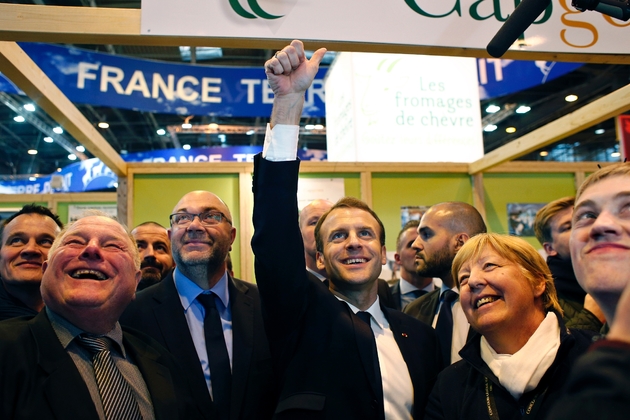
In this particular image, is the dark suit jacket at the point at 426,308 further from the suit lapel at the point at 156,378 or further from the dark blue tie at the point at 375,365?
the suit lapel at the point at 156,378

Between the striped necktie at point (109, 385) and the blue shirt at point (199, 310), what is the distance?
1.86 feet

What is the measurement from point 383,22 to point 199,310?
5.05 feet

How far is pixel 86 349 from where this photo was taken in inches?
69.6

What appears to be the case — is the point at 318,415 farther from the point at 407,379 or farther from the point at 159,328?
the point at 159,328

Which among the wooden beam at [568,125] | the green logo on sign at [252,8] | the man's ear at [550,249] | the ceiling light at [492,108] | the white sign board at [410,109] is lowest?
the man's ear at [550,249]

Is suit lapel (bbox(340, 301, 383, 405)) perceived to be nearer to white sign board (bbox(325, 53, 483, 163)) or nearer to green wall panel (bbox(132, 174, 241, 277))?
green wall panel (bbox(132, 174, 241, 277))

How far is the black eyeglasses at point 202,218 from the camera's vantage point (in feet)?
8.90

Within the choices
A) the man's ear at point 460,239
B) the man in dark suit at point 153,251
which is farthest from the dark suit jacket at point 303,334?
the man in dark suit at point 153,251

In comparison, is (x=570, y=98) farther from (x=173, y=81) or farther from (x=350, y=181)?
(x=173, y=81)

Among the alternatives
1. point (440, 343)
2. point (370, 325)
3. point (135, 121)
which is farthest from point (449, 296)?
point (135, 121)

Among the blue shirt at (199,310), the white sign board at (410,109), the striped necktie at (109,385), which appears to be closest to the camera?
the striped necktie at (109,385)

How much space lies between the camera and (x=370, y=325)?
7.23ft

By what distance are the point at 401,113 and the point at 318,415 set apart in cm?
396

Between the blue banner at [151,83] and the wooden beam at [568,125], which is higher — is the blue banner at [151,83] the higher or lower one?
the higher one
